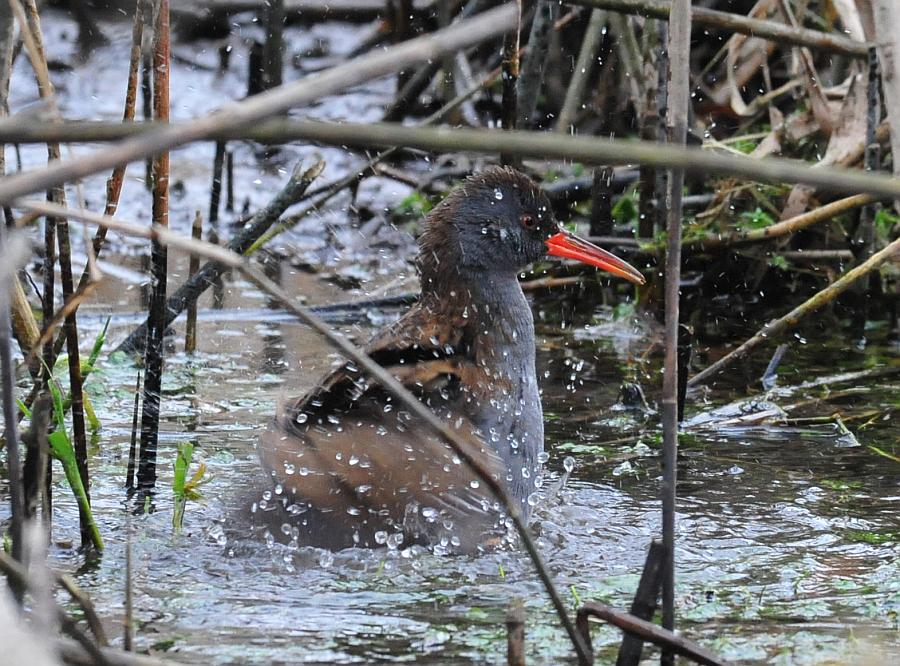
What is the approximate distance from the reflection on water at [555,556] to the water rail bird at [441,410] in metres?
0.11

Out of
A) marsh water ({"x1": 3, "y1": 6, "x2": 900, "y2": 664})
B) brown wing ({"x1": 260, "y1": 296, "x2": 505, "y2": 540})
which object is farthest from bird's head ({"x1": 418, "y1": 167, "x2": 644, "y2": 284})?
marsh water ({"x1": 3, "y1": 6, "x2": 900, "y2": 664})

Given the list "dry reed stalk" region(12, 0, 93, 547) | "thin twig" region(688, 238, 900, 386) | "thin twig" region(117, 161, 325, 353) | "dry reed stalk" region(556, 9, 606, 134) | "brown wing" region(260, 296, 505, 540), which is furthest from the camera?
"dry reed stalk" region(556, 9, 606, 134)

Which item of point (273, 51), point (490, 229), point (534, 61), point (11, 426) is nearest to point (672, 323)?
point (11, 426)

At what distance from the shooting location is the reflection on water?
3271mm

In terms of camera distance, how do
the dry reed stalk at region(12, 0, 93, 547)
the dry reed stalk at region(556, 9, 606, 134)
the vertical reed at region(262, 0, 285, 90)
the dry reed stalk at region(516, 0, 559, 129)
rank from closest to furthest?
the dry reed stalk at region(12, 0, 93, 547), the dry reed stalk at region(516, 0, 559, 129), the dry reed stalk at region(556, 9, 606, 134), the vertical reed at region(262, 0, 285, 90)

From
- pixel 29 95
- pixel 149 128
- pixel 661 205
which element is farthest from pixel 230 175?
pixel 149 128

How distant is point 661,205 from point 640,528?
241cm

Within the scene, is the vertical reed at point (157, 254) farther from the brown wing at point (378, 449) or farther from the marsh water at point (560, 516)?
the brown wing at point (378, 449)

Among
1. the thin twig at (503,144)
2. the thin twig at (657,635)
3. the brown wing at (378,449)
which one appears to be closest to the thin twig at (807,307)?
the brown wing at (378,449)

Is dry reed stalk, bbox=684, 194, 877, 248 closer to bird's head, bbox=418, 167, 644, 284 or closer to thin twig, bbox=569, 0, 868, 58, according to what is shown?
thin twig, bbox=569, 0, 868, 58

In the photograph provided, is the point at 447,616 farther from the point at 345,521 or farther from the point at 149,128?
the point at 149,128

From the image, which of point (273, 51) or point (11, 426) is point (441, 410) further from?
point (273, 51)

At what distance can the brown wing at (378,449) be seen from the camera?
12.5 feet

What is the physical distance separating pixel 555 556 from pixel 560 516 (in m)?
0.34
